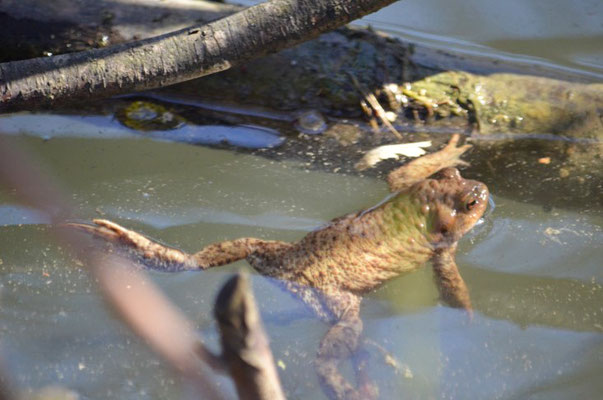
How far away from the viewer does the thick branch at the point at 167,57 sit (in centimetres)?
389

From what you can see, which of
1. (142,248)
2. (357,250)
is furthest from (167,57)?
(357,250)

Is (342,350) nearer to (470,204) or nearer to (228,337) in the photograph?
(470,204)

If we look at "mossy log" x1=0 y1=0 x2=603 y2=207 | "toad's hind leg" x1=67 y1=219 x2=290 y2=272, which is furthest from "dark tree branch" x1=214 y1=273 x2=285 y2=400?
"mossy log" x1=0 y1=0 x2=603 y2=207

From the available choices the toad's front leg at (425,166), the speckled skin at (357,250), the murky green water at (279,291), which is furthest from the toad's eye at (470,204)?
the toad's front leg at (425,166)

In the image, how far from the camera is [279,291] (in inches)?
148

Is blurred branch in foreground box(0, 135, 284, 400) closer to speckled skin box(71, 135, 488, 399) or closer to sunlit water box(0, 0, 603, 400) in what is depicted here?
sunlit water box(0, 0, 603, 400)

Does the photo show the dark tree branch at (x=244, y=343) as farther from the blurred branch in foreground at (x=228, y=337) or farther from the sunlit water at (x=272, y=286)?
the sunlit water at (x=272, y=286)

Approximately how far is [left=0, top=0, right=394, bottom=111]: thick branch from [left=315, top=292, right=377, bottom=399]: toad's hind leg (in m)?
1.62

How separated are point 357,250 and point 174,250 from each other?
A: 3.71ft

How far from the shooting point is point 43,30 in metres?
4.75

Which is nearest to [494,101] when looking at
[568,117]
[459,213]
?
[568,117]

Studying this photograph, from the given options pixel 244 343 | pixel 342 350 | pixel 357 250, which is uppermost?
pixel 244 343

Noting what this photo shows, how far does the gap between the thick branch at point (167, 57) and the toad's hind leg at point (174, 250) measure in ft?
2.96

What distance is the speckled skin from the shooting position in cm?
368
